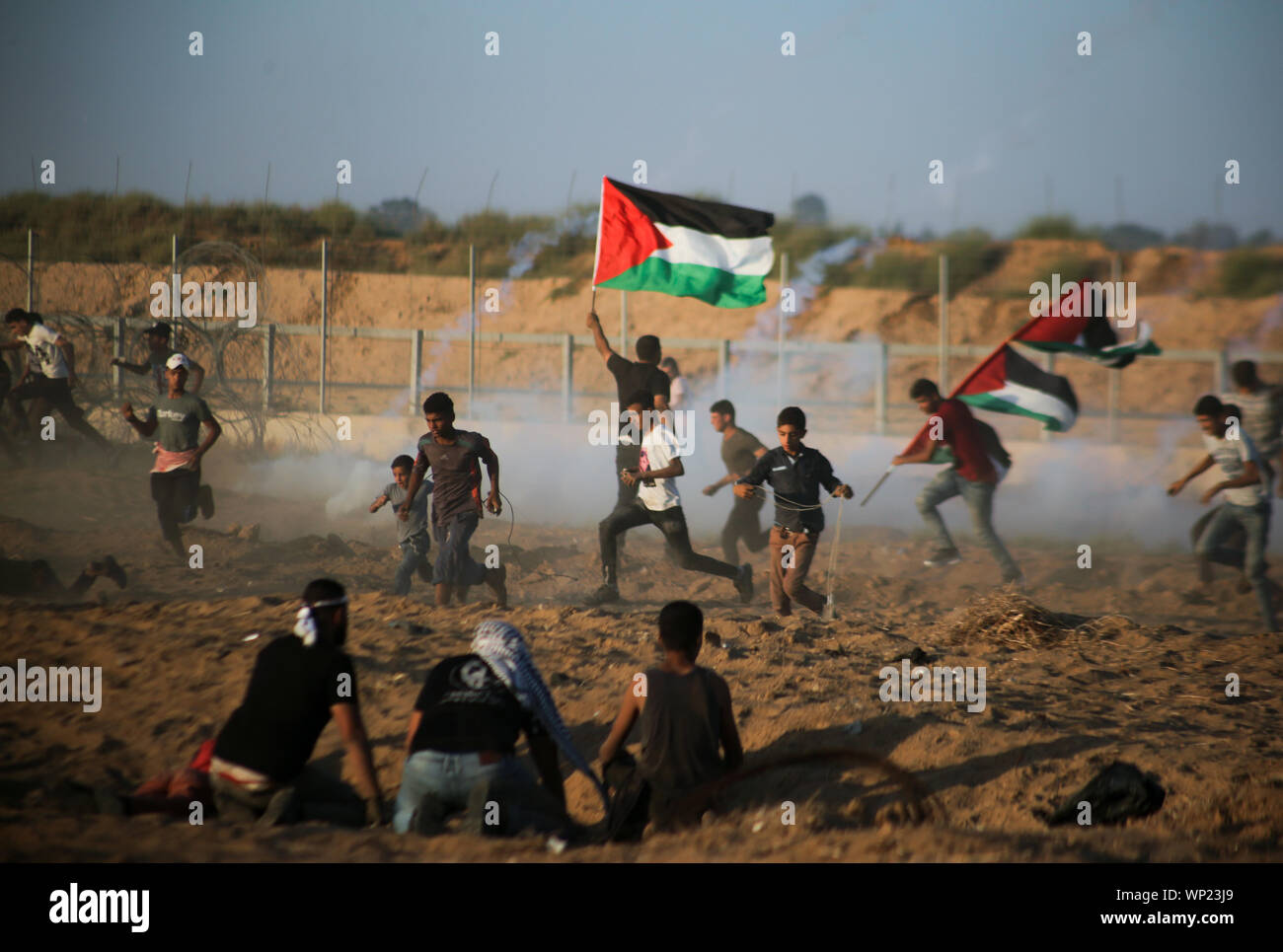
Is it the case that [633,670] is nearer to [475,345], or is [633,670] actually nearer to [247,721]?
[247,721]

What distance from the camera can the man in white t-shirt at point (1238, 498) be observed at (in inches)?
332

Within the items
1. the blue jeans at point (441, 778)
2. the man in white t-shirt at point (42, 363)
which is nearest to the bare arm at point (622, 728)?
the blue jeans at point (441, 778)

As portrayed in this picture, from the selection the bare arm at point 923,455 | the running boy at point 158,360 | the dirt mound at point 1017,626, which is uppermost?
the running boy at point 158,360

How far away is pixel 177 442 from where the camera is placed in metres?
9.12

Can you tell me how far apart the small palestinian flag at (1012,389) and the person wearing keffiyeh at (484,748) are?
6.36 m

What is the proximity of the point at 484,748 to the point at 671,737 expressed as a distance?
816 millimetres

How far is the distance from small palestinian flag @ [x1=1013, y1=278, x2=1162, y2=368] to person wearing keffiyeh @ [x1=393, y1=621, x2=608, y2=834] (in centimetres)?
642

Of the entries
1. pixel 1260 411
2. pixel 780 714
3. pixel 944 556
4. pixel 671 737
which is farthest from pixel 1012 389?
pixel 671 737

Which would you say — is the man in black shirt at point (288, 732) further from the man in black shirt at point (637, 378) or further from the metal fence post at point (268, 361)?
the metal fence post at point (268, 361)

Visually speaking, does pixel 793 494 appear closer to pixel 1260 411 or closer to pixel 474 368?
pixel 1260 411

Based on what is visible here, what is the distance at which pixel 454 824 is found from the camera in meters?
4.60

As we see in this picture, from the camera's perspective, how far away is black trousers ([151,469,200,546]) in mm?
9180

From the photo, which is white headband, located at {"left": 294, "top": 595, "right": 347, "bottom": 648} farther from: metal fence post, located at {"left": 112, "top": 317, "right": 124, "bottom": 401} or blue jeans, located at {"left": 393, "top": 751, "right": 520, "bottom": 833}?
metal fence post, located at {"left": 112, "top": 317, "right": 124, "bottom": 401}

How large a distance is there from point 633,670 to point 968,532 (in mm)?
8091
